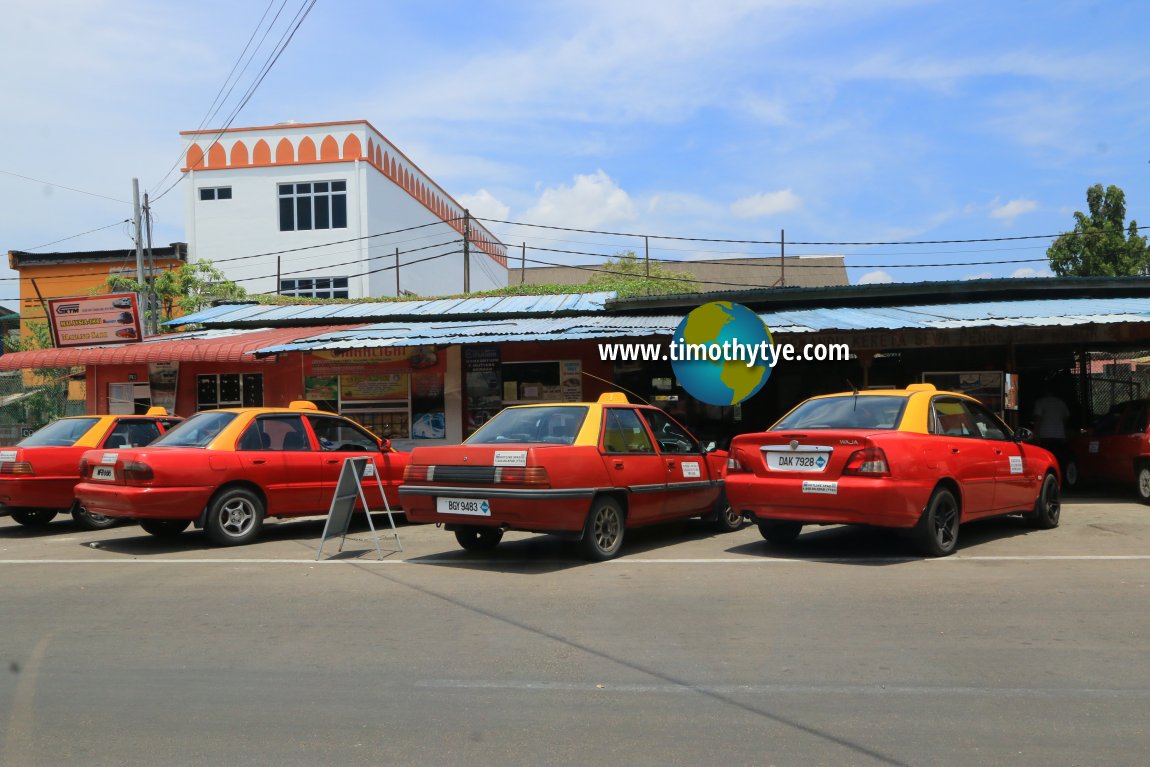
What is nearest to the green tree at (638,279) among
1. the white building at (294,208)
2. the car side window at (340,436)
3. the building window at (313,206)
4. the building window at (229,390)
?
the white building at (294,208)

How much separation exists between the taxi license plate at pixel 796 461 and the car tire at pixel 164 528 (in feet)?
21.8

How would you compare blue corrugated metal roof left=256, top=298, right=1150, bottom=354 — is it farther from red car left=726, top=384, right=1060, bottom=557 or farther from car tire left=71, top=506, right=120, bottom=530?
red car left=726, top=384, right=1060, bottom=557

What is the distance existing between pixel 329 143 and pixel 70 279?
12.4m

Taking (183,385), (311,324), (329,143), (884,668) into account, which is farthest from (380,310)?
(329,143)

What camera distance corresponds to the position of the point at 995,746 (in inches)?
160

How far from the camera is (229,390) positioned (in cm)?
1914

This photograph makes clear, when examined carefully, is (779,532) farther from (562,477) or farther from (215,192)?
(215,192)

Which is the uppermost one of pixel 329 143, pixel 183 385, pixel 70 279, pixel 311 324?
pixel 329 143

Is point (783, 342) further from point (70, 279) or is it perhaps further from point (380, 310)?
point (70, 279)

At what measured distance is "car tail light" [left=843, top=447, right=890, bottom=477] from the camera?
8219 mm

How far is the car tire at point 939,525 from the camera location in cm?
846

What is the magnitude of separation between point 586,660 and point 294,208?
35576 mm

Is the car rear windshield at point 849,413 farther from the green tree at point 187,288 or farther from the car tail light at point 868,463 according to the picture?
the green tree at point 187,288

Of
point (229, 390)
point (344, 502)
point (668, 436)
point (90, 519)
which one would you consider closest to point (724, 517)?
point (668, 436)
